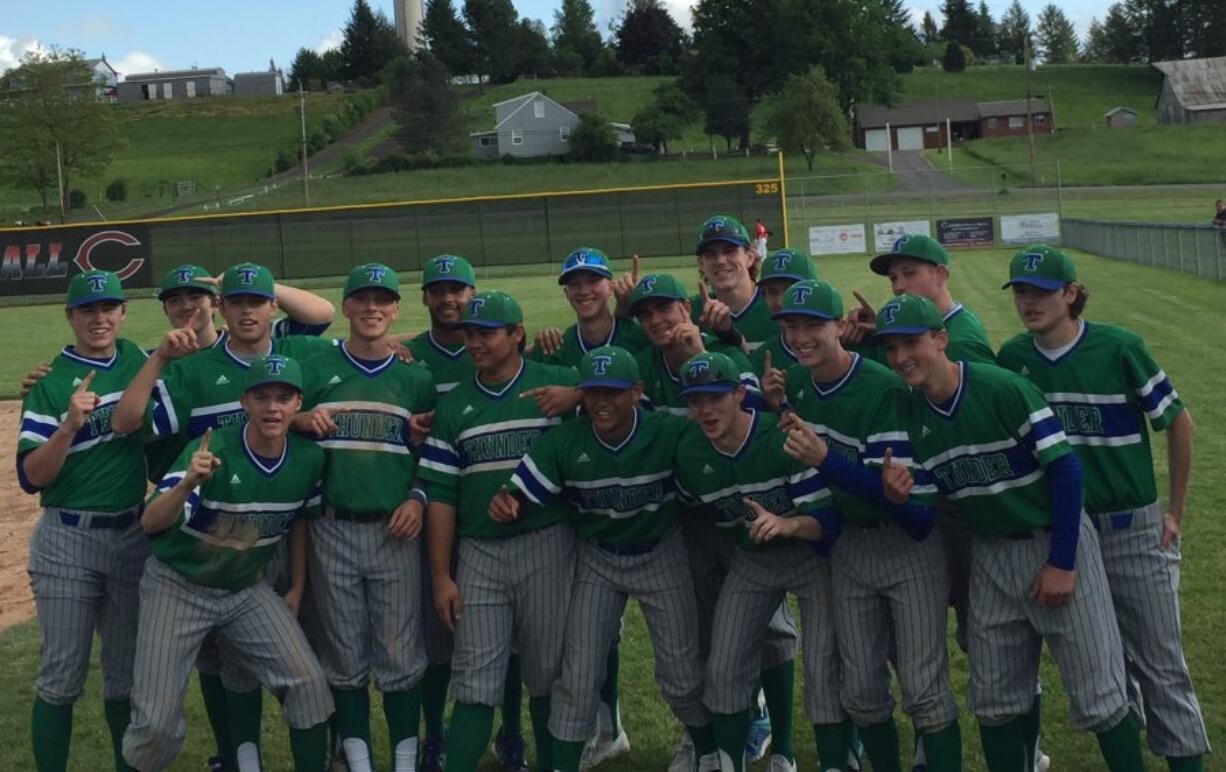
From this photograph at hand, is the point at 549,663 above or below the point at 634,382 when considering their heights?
Answer: below

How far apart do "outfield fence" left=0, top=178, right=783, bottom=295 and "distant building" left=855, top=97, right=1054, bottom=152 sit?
47.4 metres

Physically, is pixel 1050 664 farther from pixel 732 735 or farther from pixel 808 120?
pixel 808 120

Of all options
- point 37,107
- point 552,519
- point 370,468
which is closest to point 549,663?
point 552,519

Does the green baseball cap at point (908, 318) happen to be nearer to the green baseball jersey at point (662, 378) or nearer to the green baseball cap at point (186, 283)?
the green baseball jersey at point (662, 378)

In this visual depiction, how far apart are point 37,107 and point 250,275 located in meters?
64.2

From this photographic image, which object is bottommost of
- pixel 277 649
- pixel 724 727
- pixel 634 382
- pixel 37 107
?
pixel 724 727

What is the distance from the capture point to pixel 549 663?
5066 millimetres

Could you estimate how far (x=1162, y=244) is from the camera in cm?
2638

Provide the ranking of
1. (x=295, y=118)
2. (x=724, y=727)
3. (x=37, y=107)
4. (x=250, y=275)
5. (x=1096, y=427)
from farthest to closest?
(x=295, y=118)
(x=37, y=107)
(x=250, y=275)
(x=724, y=727)
(x=1096, y=427)

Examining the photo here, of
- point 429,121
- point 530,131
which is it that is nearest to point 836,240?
point 429,121

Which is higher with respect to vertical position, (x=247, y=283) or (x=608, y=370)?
(x=247, y=283)

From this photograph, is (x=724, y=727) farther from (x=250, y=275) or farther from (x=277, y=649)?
(x=250, y=275)

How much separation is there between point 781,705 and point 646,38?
115500 mm

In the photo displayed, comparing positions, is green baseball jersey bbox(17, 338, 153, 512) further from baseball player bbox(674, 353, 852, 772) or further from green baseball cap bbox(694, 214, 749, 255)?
green baseball cap bbox(694, 214, 749, 255)
